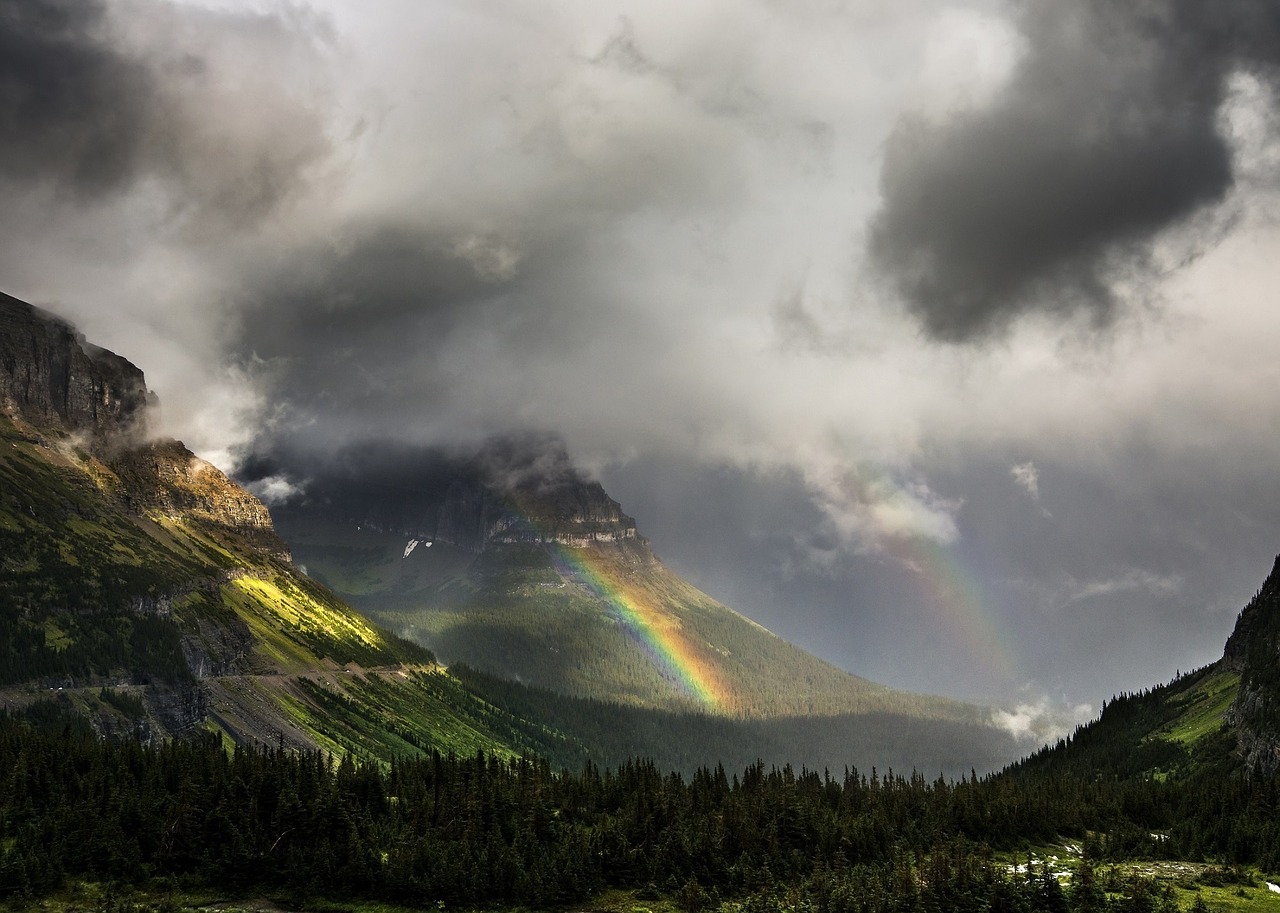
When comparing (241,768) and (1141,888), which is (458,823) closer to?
(241,768)

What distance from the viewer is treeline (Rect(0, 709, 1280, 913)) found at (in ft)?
374

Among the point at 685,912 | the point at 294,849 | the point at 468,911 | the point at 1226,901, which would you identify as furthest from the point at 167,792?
the point at 1226,901

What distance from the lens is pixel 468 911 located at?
11219 cm

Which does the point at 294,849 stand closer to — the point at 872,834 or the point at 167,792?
the point at 167,792

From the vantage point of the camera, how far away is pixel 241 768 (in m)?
156

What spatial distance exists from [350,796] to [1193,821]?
140m

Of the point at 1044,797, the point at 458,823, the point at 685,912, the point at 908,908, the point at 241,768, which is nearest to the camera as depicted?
the point at 908,908

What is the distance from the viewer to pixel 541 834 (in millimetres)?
140875

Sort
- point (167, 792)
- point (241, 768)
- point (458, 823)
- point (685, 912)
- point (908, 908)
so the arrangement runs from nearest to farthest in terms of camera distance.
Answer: point (908, 908)
point (685, 912)
point (458, 823)
point (167, 792)
point (241, 768)

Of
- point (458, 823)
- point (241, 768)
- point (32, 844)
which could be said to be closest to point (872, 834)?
point (458, 823)

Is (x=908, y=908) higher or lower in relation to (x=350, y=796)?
lower

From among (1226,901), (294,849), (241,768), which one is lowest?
(1226,901)

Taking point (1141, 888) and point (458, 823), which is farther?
point (458, 823)

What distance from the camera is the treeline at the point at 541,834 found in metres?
114
